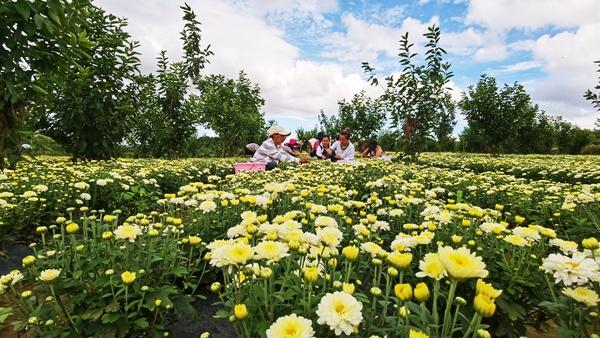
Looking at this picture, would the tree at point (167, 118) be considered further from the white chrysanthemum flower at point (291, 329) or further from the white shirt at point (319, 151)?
the white chrysanthemum flower at point (291, 329)

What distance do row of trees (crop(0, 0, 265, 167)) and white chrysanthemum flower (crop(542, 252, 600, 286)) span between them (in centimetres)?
369

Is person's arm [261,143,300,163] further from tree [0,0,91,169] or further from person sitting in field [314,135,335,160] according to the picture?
tree [0,0,91,169]

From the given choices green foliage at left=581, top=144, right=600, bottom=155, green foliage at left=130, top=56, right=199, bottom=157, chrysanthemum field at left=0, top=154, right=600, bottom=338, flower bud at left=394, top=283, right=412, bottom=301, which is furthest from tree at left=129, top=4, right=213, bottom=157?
green foliage at left=581, top=144, right=600, bottom=155

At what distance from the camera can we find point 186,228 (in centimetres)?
292

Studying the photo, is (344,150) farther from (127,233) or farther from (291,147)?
(127,233)

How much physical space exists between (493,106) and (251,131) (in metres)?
14.1

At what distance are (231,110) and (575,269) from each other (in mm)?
18233

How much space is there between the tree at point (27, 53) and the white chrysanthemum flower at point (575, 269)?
369 centimetres

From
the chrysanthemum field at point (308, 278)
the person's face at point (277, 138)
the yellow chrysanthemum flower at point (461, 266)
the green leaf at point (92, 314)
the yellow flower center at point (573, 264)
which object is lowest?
the green leaf at point (92, 314)

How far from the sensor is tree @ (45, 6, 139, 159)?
7602 mm

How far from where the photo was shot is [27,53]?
2.83 m

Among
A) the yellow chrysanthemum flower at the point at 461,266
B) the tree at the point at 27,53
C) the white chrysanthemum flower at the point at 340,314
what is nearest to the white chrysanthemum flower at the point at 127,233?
the white chrysanthemum flower at the point at 340,314

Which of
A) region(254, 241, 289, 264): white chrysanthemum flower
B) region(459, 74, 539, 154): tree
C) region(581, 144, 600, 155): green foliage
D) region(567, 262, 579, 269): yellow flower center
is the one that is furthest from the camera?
region(581, 144, 600, 155): green foliage

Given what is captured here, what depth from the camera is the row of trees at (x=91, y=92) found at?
2.82 metres
